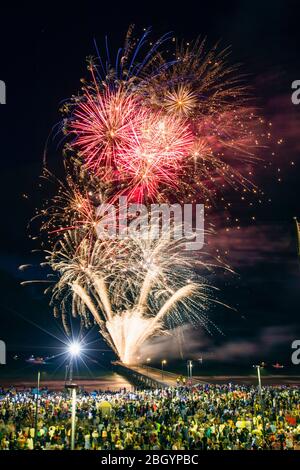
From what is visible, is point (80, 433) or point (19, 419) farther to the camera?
point (19, 419)

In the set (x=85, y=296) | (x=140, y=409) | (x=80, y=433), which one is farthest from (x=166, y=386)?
(x=80, y=433)

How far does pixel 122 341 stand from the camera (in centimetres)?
3028

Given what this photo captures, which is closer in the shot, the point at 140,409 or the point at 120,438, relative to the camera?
the point at 120,438

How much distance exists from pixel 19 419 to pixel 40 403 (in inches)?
189

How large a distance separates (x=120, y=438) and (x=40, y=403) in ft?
34.6

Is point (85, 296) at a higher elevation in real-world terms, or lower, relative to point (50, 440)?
higher

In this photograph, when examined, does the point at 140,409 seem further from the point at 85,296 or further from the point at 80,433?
the point at 85,296

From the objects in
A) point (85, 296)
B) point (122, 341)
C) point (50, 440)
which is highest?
point (85, 296)

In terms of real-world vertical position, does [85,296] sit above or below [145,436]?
above

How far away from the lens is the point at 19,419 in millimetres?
18125

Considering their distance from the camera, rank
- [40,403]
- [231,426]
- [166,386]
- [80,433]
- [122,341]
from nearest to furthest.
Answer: [80,433] < [231,426] < [40,403] < [122,341] < [166,386]
